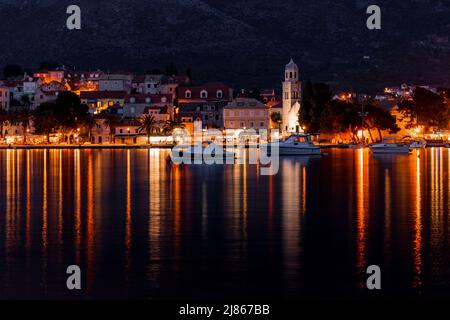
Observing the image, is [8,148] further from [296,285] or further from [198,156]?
[296,285]

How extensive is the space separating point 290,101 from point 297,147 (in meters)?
28.1

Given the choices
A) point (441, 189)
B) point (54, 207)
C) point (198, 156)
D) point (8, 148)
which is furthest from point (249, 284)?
point (8, 148)

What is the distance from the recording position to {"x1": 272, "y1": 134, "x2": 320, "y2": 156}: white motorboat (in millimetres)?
89750

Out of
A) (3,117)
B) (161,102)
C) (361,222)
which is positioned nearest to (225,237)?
(361,222)

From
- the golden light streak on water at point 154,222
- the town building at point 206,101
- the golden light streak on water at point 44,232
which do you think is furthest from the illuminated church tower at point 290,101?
the golden light streak on water at point 44,232

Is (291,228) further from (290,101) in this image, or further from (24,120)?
(24,120)

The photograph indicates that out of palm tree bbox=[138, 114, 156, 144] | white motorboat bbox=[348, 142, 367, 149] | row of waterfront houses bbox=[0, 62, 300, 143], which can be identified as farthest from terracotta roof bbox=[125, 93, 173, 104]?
white motorboat bbox=[348, 142, 367, 149]

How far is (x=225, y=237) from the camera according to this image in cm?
2828

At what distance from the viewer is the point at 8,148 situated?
4523 inches

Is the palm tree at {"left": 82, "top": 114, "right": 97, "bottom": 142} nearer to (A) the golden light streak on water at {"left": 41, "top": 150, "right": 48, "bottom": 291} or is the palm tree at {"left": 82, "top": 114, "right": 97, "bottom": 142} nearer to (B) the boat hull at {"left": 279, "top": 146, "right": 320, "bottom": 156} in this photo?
(B) the boat hull at {"left": 279, "top": 146, "right": 320, "bottom": 156}

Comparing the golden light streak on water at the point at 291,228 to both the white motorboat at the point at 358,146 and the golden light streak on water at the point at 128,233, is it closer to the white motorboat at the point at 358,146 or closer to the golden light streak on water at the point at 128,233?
the golden light streak on water at the point at 128,233

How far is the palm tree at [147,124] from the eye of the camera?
113m

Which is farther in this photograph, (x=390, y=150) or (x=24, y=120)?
(x=24, y=120)
